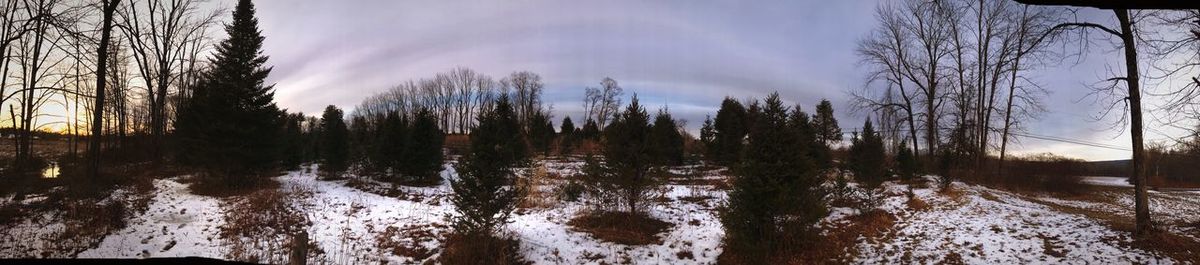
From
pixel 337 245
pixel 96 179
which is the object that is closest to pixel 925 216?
pixel 337 245

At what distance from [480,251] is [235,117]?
45.0ft

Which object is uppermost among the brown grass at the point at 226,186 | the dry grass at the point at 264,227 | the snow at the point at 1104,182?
the brown grass at the point at 226,186

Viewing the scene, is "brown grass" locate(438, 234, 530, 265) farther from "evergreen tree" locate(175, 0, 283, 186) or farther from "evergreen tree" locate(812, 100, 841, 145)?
"evergreen tree" locate(812, 100, 841, 145)

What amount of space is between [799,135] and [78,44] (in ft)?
61.3

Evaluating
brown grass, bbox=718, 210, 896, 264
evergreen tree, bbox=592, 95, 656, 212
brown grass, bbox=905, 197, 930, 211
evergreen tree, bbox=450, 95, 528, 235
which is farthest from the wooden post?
brown grass, bbox=905, 197, 930, 211

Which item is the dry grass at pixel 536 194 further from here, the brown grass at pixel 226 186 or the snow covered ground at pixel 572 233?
the brown grass at pixel 226 186

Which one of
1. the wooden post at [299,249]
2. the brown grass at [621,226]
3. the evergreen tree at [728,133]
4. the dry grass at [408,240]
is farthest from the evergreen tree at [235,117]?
the evergreen tree at [728,133]

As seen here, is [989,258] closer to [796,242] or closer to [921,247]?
[921,247]

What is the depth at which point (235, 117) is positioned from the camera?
64.5 feet

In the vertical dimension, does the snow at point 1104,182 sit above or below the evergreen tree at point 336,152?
below

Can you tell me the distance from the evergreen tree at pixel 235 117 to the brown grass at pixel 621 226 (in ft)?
Answer: 44.6

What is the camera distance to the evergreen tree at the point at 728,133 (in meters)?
32.7

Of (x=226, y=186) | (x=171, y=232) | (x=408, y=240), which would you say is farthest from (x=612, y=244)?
(x=226, y=186)

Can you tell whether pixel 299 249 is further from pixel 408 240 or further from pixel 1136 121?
pixel 1136 121
